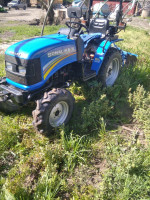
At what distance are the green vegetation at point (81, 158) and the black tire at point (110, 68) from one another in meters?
0.83

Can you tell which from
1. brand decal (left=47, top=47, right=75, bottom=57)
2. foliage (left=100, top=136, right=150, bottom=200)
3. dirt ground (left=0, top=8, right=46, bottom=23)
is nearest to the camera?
foliage (left=100, top=136, right=150, bottom=200)

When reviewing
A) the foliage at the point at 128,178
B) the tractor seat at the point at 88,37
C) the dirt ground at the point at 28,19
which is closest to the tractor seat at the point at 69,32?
the tractor seat at the point at 88,37

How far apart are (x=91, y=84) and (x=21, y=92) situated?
67.8 inches

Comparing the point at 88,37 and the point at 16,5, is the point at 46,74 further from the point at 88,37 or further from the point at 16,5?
the point at 16,5

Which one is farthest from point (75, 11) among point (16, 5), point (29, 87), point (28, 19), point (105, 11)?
point (16, 5)

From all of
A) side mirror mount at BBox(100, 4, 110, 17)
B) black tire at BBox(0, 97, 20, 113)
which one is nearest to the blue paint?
black tire at BBox(0, 97, 20, 113)

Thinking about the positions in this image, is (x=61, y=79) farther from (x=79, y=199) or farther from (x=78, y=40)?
(x=79, y=199)

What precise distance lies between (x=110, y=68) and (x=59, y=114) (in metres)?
2.06

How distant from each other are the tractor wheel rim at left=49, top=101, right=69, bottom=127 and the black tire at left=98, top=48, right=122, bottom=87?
1348 mm

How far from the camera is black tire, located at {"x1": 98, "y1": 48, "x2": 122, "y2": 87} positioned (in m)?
3.96

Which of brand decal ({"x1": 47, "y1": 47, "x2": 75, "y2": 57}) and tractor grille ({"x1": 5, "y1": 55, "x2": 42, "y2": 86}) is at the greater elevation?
brand decal ({"x1": 47, "y1": 47, "x2": 75, "y2": 57})

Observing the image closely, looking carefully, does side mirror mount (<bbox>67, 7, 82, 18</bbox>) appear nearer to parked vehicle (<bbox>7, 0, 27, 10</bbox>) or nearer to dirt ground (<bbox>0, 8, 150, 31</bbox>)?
dirt ground (<bbox>0, 8, 150, 31</bbox>)

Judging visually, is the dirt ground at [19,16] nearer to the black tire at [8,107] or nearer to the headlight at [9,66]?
the black tire at [8,107]

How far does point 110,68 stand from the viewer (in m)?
4.44
